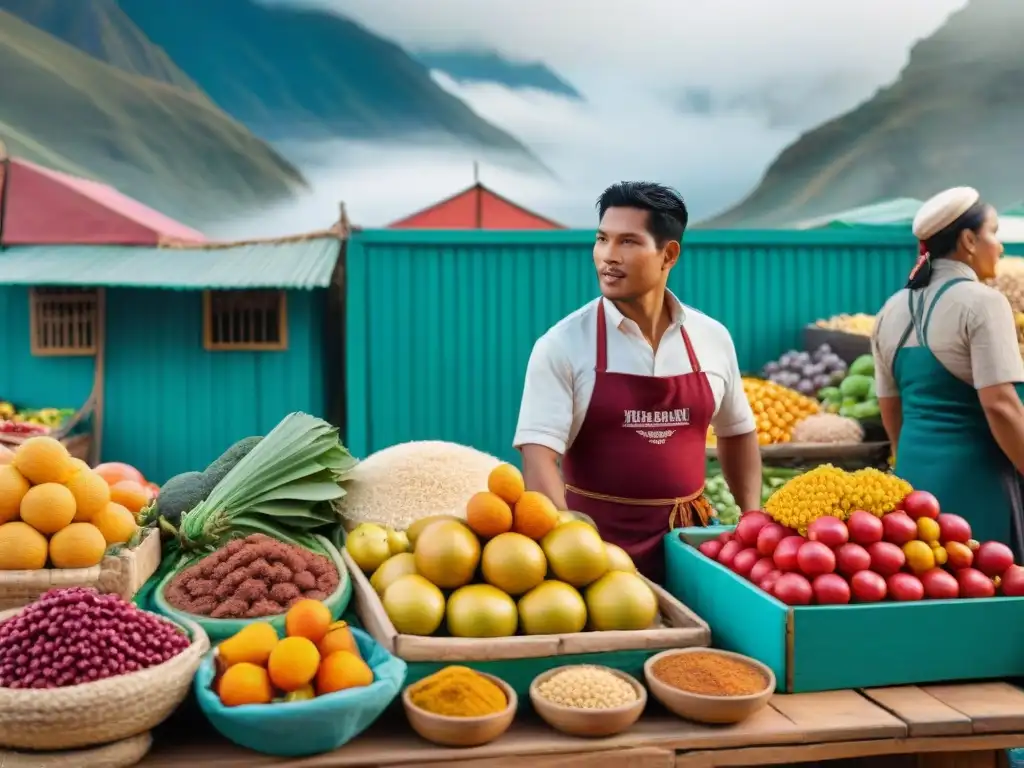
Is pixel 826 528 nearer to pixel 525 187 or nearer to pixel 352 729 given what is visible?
pixel 352 729

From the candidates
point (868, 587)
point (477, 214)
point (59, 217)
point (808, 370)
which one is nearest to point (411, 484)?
point (868, 587)

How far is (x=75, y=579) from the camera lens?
178 centimetres

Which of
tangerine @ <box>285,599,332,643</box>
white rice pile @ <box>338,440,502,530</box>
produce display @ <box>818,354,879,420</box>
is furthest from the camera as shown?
produce display @ <box>818,354,879,420</box>

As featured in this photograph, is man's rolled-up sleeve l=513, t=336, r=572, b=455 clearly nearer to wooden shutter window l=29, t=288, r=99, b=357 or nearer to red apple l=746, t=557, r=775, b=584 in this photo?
red apple l=746, t=557, r=775, b=584

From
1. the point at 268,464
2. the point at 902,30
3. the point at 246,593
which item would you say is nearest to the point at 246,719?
the point at 246,593

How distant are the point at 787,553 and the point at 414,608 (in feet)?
2.39

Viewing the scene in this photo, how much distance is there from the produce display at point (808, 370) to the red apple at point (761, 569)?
432 centimetres

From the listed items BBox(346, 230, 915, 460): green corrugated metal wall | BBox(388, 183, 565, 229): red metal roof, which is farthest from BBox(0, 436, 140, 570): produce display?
BBox(388, 183, 565, 229): red metal roof

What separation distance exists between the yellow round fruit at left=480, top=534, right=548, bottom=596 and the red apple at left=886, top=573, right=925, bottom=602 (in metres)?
0.66

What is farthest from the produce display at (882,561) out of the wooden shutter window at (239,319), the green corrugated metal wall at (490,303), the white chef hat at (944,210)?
the wooden shutter window at (239,319)

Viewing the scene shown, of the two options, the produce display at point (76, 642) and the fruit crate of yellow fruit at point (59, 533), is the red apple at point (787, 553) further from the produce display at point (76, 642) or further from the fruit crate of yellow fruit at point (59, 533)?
the fruit crate of yellow fruit at point (59, 533)

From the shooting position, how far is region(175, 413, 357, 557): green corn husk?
2201 millimetres

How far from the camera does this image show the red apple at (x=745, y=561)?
1917 millimetres

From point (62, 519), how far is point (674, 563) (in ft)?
4.37
